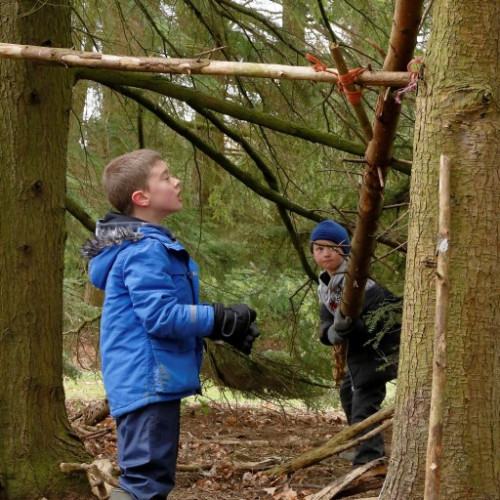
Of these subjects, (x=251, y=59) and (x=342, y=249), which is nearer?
(x=342, y=249)

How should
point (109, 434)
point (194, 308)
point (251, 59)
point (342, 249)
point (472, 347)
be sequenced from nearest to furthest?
1. point (472, 347)
2. point (194, 308)
3. point (342, 249)
4. point (251, 59)
5. point (109, 434)

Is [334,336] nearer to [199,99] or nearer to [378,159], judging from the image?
[378,159]

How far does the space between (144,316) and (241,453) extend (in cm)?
239

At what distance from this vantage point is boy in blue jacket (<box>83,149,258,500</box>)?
10.9 feet

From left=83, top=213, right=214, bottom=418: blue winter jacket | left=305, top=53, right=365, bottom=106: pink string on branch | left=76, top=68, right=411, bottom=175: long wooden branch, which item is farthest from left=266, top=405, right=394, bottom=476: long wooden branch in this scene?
left=305, top=53, right=365, bottom=106: pink string on branch

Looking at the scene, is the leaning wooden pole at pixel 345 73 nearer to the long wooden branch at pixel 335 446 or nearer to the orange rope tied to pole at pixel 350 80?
the orange rope tied to pole at pixel 350 80

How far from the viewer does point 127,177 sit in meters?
3.66

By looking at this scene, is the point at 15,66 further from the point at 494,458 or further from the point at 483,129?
the point at 494,458

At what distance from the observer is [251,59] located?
5949 mm

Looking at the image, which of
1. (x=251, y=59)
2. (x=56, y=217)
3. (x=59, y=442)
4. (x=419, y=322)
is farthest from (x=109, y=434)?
(x=419, y=322)

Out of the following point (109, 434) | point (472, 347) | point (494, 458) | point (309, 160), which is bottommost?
point (109, 434)

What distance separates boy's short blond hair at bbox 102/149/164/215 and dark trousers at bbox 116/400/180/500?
0.99 metres

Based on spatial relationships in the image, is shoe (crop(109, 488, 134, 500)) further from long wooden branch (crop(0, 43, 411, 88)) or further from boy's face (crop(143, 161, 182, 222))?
long wooden branch (crop(0, 43, 411, 88))

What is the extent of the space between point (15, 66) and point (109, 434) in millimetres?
3367
